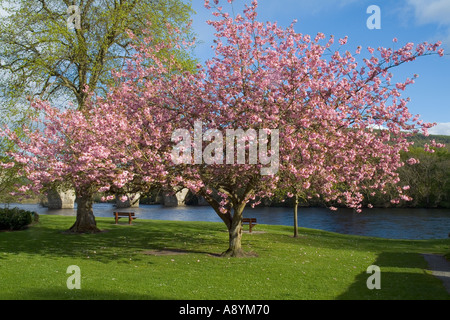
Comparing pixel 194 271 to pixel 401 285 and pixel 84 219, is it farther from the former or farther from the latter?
pixel 84 219

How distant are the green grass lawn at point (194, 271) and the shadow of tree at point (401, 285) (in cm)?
3

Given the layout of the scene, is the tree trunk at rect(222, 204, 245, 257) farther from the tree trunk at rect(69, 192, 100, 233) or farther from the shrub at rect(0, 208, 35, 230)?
the shrub at rect(0, 208, 35, 230)

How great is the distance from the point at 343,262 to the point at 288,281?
4946 millimetres

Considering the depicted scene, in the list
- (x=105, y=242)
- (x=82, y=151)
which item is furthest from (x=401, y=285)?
(x=105, y=242)

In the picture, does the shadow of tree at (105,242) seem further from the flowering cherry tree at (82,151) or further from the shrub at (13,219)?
the flowering cherry tree at (82,151)

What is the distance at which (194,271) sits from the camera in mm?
14281

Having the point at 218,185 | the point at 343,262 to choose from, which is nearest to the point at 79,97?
the point at 218,185

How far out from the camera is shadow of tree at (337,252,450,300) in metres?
11.4

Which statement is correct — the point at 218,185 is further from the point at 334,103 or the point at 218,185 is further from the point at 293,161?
the point at 334,103

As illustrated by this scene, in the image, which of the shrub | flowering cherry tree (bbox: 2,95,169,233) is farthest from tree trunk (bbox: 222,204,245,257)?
the shrub

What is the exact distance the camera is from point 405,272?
585 inches

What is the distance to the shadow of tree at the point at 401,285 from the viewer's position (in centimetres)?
1135

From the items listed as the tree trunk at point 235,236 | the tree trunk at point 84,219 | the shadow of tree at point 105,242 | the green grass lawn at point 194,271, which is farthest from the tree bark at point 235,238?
the tree trunk at point 84,219

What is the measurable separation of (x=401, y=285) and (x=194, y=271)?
6.95m
